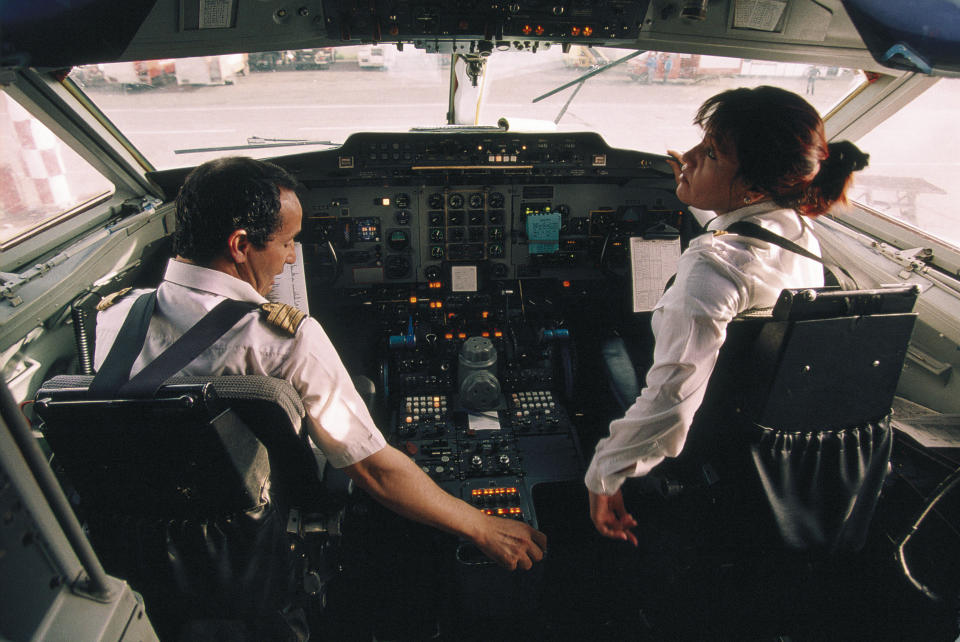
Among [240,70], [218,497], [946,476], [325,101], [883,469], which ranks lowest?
[946,476]

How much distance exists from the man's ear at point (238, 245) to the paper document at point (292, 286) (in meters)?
1.16

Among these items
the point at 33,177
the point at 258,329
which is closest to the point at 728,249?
the point at 258,329

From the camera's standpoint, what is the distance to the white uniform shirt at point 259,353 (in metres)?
1.07

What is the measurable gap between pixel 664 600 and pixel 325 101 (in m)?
2.90

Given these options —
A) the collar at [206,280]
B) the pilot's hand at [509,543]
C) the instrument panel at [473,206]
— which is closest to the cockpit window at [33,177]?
the instrument panel at [473,206]

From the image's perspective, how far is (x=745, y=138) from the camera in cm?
110

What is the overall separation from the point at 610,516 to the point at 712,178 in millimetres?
877

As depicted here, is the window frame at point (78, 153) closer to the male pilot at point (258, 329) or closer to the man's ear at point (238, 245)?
the male pilot at point (258, 329)

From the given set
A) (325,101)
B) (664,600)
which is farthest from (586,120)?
(664,600)

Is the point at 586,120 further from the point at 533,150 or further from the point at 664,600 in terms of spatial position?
the point at 664,600

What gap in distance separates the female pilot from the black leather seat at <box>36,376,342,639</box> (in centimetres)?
77

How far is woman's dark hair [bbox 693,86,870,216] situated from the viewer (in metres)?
1.07

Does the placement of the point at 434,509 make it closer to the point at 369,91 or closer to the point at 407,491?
the point at 407,491

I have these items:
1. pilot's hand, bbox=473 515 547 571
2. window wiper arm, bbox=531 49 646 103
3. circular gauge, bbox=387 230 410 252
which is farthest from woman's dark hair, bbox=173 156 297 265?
window wiper arm, bbox=531 49 646 103
